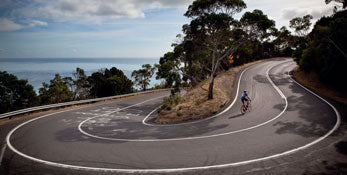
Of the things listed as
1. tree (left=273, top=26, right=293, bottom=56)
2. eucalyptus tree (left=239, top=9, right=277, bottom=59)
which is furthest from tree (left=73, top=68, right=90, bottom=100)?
tree (left=273, top=26, right=293, bottom=56)

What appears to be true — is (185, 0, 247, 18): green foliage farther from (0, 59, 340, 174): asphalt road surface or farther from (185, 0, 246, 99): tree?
(0, 59, 340, 174): asphalt road surface

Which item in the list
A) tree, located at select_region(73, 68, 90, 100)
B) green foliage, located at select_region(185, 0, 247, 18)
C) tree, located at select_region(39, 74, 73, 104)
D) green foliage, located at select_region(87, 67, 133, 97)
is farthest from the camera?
tree, located at select_region(73, 68, 90, 100)

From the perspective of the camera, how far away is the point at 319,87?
20.7m

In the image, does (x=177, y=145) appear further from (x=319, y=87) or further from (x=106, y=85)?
(x=106, y=85)

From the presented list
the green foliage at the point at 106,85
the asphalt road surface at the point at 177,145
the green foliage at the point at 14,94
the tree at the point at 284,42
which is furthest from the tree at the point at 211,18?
the tree at the point at 284,42

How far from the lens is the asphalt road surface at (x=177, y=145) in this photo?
6211mm

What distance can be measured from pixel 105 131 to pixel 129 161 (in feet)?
18.1

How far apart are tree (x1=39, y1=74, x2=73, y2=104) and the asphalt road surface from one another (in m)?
38.6

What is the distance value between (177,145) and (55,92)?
50.4m

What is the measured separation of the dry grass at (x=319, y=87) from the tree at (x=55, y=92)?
174 ft

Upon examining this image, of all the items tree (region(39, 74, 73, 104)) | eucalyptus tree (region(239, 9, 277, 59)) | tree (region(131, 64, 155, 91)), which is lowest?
tree (region(39, 74, 73, 104))

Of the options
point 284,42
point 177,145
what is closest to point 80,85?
point 177,145

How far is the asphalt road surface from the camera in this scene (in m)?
6.21

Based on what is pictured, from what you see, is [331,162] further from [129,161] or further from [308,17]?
[308,17]
